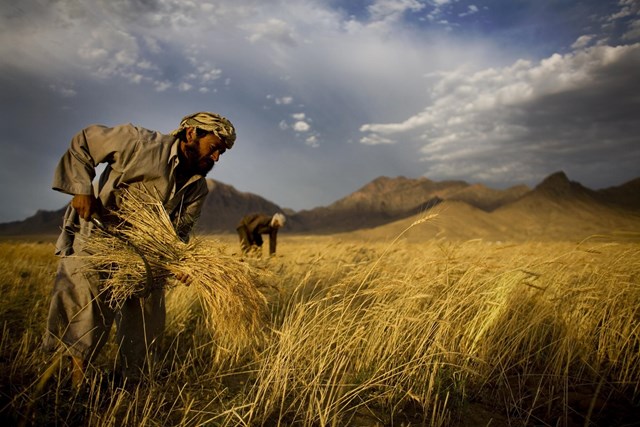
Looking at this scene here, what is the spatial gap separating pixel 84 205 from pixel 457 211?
60.6 meters

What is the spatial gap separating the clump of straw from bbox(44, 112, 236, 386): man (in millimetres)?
121

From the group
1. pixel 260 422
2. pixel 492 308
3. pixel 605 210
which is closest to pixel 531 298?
pixel 492 308

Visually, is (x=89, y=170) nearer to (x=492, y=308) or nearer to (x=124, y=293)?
(x=124, y=293)

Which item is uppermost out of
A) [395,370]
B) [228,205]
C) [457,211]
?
[228,205]

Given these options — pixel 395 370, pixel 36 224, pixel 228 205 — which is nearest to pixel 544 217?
pixel 395 370

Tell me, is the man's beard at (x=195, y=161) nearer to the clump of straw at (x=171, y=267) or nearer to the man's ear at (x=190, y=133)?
the man's ear at (x=190, y=133)

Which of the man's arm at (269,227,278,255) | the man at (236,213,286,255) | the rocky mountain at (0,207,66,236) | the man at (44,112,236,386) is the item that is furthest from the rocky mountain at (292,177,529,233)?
the man at (44,112,236,386)

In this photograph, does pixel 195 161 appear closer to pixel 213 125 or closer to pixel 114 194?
pixel 213 125

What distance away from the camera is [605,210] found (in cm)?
5872

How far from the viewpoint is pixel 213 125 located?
244 cm

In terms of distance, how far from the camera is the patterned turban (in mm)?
2441

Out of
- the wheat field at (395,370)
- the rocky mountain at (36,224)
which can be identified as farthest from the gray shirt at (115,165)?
the rocky mountain at (36,224)

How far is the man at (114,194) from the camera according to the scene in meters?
2.21

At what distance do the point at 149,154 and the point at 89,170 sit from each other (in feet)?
1.15
